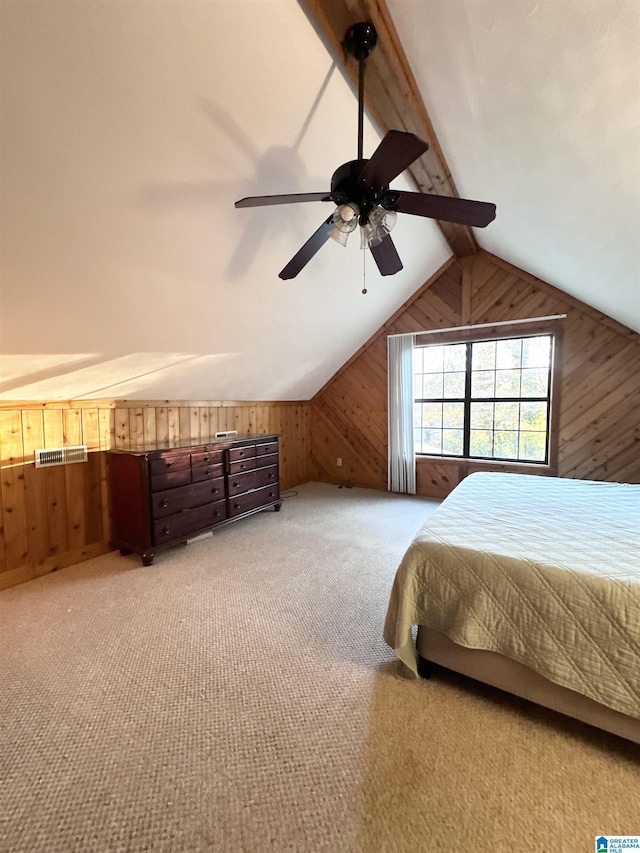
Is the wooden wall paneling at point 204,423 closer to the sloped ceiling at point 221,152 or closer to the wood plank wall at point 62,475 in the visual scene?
the wood plank wall at point 62,475

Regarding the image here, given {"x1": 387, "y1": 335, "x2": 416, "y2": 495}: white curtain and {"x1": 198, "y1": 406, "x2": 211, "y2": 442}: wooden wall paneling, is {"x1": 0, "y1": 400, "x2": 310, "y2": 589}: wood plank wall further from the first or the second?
{"x1": 387, "y1": 335, "x2": 416, "y2": 495}: white curtain

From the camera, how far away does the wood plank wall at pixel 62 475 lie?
245cm

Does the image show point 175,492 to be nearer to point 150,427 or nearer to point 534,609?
point 150,427

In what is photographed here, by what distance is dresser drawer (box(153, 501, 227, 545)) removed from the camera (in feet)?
9.27

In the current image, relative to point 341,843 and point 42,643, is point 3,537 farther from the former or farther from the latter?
point 341,843

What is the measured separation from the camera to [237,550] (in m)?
3.00

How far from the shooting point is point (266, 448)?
3.88m

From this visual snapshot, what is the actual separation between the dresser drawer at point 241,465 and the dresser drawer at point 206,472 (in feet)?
0.37

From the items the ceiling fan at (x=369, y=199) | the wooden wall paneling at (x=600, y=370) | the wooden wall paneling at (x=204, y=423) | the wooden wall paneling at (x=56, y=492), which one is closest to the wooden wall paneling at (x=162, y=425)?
the wooden wall paneling at (x=204, y=423)

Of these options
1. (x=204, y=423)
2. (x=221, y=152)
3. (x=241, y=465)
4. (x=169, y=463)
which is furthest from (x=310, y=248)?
(x=204, y=423)

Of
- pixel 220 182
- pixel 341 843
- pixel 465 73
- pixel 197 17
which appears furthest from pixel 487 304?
pixel 341 843

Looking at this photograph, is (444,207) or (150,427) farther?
(150,427)

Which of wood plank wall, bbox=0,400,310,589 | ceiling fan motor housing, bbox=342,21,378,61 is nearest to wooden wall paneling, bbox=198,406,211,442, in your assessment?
wood plank wall, bbox=0,400,310,589

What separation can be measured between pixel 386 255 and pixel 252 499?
270cm
